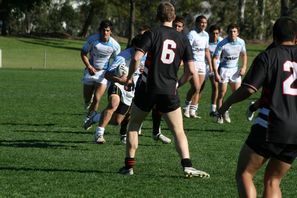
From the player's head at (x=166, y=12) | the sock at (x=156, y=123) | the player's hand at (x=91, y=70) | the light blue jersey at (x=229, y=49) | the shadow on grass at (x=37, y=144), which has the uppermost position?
the player's head at (x=166, y=12)

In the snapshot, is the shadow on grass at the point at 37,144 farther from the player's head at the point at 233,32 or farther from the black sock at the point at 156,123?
the player's head at the point at 233,32

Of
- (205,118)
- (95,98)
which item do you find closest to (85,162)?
(95,98)

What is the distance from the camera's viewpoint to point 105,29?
41.8 ft

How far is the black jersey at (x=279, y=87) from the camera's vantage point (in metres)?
5.70

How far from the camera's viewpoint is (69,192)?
7.69m

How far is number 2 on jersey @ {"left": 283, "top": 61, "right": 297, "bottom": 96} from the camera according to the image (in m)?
5.72

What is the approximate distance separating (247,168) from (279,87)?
722 millimetres

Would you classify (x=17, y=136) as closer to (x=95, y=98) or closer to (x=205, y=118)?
(x=95, y=98)

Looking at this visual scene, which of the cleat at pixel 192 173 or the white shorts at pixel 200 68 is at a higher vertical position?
the white shorts at pixel 200 68

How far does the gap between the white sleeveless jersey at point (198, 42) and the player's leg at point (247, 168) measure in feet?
33.9

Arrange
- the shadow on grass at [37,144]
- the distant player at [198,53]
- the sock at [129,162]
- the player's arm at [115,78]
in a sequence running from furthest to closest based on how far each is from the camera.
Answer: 1. the distant player at [198,53]
2. the shadow on grass at [37,144]
3. the player's arm at [115,78]
4. the sock at [129,162]

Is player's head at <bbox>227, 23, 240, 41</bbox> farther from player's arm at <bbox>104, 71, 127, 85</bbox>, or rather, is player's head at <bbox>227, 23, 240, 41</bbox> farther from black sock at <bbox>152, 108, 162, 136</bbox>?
player's arm at <bbox>104, 71, 127, 85</bbox>

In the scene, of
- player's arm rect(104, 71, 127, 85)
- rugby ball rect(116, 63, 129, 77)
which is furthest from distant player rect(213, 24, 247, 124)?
player's arm rect(104, 71, 127, 85)

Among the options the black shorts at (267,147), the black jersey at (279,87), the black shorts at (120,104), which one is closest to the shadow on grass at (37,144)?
the black shorts at (120,104)
